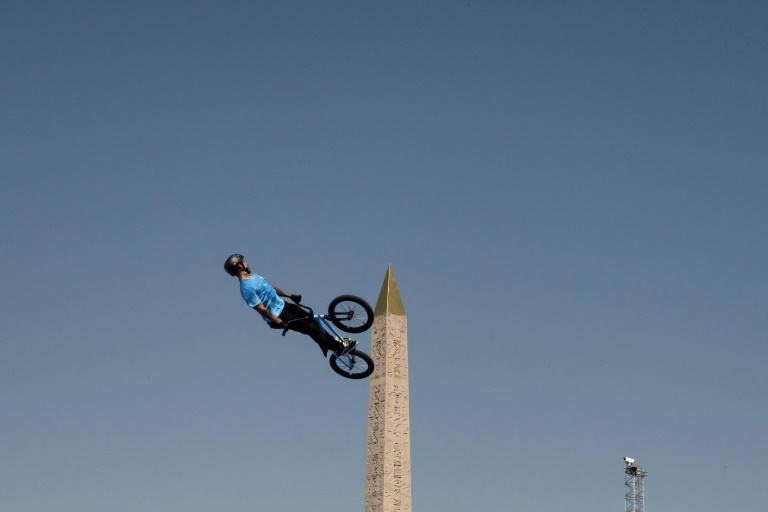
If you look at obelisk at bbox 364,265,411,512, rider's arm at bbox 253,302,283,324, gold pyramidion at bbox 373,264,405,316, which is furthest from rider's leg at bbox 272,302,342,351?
gold pyramidion at bbox 373,264,405,316

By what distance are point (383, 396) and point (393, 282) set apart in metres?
4.77

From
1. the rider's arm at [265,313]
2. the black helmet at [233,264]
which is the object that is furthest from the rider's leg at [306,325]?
the black helmet at [233,264]

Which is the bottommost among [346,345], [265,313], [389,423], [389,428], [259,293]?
[346,345]

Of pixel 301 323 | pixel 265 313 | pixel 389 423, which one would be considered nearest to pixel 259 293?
pixel 265 313

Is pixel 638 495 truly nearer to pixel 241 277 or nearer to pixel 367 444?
pixel 367 444

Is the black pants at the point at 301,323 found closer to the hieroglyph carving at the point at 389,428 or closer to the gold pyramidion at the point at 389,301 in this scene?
the hieroglyph carving at the point at 389,428

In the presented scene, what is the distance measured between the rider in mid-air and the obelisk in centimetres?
1605

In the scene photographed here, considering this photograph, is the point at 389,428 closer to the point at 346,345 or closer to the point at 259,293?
the point at 346,345

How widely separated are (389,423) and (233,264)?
17.9 meters

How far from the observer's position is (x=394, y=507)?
3394 cm

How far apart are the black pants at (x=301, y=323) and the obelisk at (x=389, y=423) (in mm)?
16214

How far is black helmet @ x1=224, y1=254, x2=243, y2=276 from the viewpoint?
17203 mm

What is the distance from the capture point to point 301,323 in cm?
1812

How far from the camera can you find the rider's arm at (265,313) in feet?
57.7
